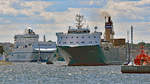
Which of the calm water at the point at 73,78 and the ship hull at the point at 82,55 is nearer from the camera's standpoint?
the calm water at the point at 73,78

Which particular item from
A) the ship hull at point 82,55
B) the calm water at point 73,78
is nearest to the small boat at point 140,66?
the calm water at point 73,78

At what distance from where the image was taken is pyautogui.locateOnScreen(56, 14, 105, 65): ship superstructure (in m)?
145

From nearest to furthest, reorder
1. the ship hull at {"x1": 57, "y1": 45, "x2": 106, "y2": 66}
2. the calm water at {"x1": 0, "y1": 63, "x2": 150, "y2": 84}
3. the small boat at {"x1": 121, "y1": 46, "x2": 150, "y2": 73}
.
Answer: the calm water at {"x1": 0, "y1": 63, "x2": 150, "y2": 84}, the small boat at {"x1": 121, "y1": 46, "x2": 150, "y2": 73}, the ship hull at {"x1": 57, "y1": 45, "x2": 106, "y2": 66}

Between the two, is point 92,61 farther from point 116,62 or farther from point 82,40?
point 116,62

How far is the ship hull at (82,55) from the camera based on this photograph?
474 feet

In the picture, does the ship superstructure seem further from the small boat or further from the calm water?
the small boat

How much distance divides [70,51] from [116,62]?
37.7 m

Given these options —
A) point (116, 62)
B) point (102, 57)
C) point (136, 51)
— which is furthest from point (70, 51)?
point (136, 51)

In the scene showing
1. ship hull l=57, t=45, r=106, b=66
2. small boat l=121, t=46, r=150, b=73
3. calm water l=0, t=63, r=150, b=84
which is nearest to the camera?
calm water l=0, t=63, r=150, b=84

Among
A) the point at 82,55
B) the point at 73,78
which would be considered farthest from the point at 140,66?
the point at 82,55

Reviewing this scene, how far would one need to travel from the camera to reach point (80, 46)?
475 feet

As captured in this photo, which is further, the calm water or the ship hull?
the ship hull

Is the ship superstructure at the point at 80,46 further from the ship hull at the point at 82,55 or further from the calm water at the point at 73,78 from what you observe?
the calm water at the point at 73,78

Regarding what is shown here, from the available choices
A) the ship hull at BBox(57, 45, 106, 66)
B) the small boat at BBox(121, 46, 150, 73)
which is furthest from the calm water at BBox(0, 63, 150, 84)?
the ship hull at BBox(57, 45, 106, 66)
